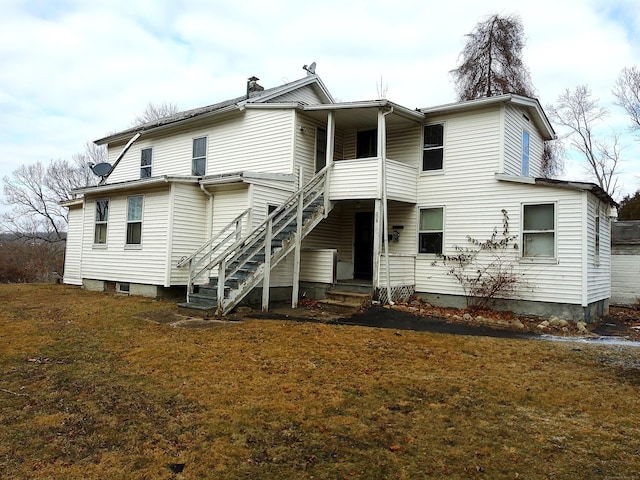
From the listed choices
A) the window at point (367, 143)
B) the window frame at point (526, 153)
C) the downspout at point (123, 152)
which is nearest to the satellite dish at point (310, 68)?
the window at point (367, 143)

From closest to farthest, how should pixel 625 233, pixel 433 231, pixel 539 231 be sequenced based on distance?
1. pixel 539 231
2. pixel 433 231
3. pixel 625 233

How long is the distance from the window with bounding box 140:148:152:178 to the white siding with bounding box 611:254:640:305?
19075 mm

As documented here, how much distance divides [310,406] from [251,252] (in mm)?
7631

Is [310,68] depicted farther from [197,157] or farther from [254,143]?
[197,157]

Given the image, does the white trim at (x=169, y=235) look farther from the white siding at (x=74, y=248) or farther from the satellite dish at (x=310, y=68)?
the satellite dish at (x=310, y=68)

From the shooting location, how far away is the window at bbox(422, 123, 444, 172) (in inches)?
555

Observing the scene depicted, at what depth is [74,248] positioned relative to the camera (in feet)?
58.5

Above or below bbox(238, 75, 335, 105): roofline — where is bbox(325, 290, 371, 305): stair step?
below

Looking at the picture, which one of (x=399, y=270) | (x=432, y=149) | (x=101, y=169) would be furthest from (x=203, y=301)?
(x=101, y=169)

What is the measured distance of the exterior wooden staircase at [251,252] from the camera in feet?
35.7

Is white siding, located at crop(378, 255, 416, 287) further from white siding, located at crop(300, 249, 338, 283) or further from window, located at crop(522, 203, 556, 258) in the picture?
window, located at crop(522, 203, 556, 258)

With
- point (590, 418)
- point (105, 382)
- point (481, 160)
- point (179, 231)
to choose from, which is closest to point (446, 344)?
point (590, 418)

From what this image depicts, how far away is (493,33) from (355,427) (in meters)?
25.6

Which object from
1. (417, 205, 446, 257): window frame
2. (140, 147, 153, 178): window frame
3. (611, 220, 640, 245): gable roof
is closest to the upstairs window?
(417, 205, 446, 257): window frame
